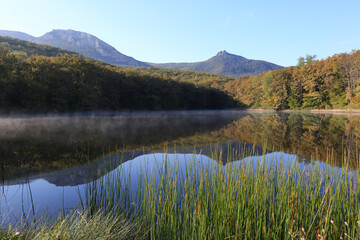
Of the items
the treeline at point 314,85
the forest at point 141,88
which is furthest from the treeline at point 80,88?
the treeline at point 314,85

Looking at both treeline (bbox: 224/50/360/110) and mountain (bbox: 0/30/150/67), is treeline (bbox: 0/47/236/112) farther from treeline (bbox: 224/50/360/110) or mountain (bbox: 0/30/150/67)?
mountain (bbox: 0/30/150/67)

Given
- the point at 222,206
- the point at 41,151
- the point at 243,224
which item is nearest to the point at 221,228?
the point at 222,206

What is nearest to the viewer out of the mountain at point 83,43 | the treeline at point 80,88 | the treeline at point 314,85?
the treeline at point 80,88

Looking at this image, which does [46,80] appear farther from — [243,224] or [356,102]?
[356,102]

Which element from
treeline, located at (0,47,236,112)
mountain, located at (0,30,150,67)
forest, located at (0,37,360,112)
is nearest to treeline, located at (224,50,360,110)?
forest, located at (0,37,360,112)

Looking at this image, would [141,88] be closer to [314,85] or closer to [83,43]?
A: [314,85]

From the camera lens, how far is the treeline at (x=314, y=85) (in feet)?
121

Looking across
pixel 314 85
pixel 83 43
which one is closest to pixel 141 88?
pixel 314 85

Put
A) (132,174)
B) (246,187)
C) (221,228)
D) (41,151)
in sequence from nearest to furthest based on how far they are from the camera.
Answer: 1. (221,228)
2. (246,187)
3. (132,174)
4. (41,151)

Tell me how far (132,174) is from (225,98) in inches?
2557

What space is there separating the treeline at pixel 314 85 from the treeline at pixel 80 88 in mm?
18487

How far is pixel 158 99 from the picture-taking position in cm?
4959

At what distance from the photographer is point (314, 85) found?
42.5m

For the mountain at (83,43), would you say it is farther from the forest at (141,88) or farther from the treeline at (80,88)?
the treeline at (80,88)
